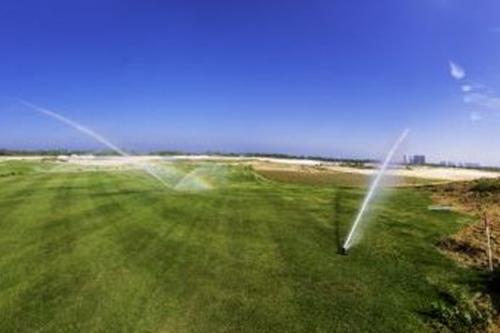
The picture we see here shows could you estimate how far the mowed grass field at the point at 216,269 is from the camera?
1213cm

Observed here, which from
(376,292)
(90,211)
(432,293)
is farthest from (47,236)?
(432,293)

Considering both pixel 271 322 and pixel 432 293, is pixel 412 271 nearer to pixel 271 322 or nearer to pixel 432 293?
pixel 432 293

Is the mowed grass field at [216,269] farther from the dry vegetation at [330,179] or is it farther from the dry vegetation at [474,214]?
the dry vegetation at [330,179]

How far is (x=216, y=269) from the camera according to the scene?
1597cm

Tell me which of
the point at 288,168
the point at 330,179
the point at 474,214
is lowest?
the point at 330,179

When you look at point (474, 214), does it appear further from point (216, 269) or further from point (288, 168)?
point (288, 168)

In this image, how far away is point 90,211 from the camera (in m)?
26.3

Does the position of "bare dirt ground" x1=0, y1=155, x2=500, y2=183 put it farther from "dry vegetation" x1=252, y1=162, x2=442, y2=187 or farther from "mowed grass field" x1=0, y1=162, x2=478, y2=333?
"mowed grass field" x1=0, y1=162, x2=478, y2=333

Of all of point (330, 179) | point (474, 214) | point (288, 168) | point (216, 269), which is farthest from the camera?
point (288, 168)

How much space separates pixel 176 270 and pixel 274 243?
5181 mm

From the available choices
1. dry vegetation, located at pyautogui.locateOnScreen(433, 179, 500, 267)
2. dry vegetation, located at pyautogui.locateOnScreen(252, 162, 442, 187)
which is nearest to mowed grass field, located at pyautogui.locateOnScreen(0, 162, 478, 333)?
dry vegetation, located at pyautogui.locateOnScreen(433, 179, 500, 267)

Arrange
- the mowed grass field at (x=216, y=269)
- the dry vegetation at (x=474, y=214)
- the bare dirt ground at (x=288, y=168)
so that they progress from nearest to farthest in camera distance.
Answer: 1. the mowed grass field at (x=216, y=269)
2. the dry vegetation at (x=474, y=214)
3. the bare dirt ground at (x=288, y=168)

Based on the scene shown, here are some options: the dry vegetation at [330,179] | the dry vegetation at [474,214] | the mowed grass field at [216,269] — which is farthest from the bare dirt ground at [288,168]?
the mowed grass field at [216,269]

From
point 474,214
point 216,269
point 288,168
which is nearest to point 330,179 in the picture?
point 288,168
